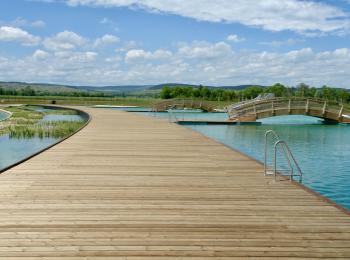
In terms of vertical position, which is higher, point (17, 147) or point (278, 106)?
point (278, 106)

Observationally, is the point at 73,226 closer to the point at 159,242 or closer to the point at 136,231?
the point at 136,231

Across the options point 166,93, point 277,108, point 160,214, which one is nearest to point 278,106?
point 277,108

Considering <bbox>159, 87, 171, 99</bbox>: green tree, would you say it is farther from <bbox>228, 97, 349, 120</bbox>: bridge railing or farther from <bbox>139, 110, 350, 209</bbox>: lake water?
<bbox>139, 110, 350, 209</bbox>: lake water

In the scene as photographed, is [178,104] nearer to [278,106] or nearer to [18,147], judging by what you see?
[278,106]

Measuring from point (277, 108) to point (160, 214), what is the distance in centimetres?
2602

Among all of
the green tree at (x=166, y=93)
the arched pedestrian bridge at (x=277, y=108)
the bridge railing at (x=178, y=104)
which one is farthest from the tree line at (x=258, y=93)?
the arched pedestrian bridge at (x=277, y=108)

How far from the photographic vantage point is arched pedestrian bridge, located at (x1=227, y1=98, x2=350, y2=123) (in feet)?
98.7

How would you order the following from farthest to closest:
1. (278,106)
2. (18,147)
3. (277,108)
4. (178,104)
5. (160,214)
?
(178,104) → (278,106) → (277,108) → (18,147) → (160,214)

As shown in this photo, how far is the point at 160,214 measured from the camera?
17.1 ft

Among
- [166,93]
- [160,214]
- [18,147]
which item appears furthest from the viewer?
[166,93]

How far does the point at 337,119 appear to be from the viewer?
103ft

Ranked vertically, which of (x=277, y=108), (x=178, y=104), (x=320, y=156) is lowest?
(x=320, y=156)

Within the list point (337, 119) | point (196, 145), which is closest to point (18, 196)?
point (196, 145)

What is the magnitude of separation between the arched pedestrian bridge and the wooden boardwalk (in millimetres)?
21617
